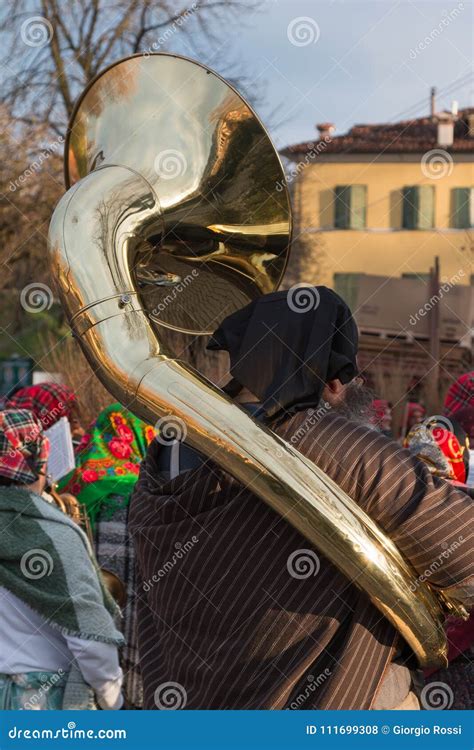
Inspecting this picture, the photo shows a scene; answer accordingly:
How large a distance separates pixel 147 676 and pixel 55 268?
2.69ft

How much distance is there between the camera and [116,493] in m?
4.03

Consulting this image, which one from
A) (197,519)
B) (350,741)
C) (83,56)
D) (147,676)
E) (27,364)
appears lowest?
(27,364)

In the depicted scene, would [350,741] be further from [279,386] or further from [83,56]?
[83,56]

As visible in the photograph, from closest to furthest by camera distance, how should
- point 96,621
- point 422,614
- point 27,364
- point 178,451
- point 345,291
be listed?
point 422,614 < point 178,451 < point 96,621 < point 27,364 < point 345,291

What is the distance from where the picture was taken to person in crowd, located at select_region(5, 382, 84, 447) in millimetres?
5391

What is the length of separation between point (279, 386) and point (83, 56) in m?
11.1

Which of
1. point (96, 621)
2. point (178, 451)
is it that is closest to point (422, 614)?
point (178, 451)

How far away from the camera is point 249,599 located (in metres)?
1.86

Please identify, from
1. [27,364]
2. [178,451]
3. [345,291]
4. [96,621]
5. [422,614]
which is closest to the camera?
[422,614]

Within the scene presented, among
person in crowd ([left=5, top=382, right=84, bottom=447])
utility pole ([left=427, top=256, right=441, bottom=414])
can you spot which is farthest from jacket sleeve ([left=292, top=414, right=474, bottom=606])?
utility pole ([left=427, top=256, right=441, bottom=414])

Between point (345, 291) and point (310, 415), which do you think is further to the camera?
point (345, 291)

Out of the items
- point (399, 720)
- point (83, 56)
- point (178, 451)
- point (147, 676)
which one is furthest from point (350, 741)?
point (83, 56)

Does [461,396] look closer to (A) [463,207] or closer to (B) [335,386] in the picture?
(B) [335,386]

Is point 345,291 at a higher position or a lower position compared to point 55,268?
higher
